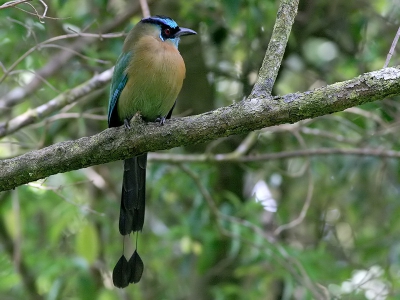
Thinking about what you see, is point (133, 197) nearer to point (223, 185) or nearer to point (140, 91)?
point (140, 91)

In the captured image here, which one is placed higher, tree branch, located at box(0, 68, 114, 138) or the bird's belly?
tree branch, located at box(0, 68, 114, 138)

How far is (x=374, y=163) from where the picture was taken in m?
4.75

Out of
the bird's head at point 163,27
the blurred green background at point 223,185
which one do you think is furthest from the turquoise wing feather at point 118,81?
the blurred green background at point 223,185

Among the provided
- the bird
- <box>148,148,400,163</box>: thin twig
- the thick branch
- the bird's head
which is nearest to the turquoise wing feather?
the bird

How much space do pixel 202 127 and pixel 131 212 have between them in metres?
1.14

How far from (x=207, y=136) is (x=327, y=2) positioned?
11.1 feet

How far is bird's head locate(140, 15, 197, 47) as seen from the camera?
3.64 meters

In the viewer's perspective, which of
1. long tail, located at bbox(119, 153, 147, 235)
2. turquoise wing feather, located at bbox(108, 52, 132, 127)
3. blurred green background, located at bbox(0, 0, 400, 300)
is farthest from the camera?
blurred green background, located at bbox(0, 0, 400, 300)

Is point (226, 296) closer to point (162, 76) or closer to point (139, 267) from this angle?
point (139, 267)

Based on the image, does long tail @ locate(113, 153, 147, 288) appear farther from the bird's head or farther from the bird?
the bird's head

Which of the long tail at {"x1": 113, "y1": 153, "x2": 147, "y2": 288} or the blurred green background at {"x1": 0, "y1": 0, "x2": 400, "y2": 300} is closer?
the long tail at {"x1": 113, "y1": 153, "x2": 147, "y2": 288}

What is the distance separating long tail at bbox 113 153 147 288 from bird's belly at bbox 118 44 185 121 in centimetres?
31

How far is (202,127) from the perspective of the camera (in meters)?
2.35

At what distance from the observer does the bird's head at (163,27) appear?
12.0ft
